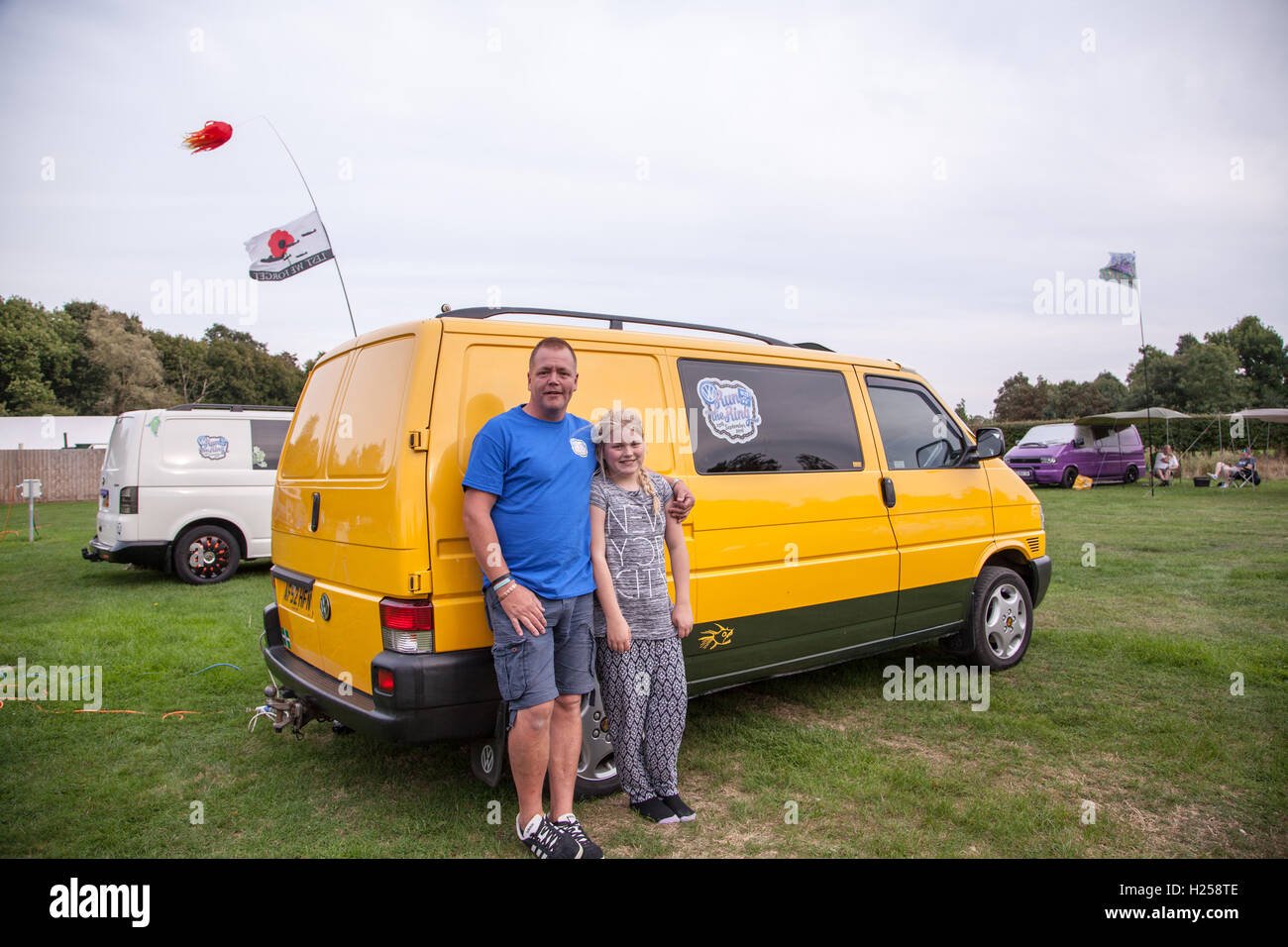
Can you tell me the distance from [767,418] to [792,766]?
1755mm

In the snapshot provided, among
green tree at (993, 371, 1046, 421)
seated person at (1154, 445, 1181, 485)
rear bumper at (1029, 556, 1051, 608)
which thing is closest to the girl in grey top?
rear bumper at (1029, 556, 1051, 608)

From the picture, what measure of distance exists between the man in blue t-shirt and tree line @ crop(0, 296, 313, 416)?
40566 millimetres

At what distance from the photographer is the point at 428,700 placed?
9.45ft

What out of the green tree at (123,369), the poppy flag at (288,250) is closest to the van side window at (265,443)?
the poppy flag at (288,250)

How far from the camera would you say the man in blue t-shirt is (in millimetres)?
2760

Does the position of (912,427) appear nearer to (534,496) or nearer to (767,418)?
(767,418)

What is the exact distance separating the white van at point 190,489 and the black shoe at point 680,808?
23.5 ft

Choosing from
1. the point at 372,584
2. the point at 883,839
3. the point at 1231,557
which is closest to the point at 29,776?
the point at 372,584

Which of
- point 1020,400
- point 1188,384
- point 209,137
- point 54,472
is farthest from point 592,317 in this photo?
point 1020,400

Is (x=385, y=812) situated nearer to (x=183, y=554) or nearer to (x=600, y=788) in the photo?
(x=600, y=788)

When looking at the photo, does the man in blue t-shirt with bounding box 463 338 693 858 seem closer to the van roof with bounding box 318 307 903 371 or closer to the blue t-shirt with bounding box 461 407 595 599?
the blue t-shirt with bounding box 461 407 595 599

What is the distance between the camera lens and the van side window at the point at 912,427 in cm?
472

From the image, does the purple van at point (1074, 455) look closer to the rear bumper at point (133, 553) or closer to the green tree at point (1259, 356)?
the rear bumper at point (133, 553)
